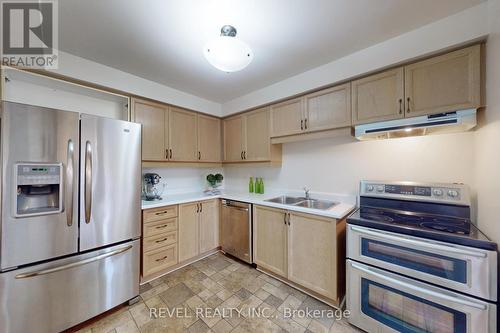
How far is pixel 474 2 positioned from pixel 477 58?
365mm

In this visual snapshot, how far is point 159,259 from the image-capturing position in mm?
2201

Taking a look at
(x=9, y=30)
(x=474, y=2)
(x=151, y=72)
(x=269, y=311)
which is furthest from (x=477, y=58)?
(x=9, y=30)

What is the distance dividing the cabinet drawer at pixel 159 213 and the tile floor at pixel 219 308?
0.73 metres

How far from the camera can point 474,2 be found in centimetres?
127

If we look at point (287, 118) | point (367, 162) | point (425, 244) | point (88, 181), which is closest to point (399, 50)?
point (367, 162)

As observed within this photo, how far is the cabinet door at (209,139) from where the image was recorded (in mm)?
2973

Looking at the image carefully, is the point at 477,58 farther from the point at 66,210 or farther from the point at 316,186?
the point at 66,210

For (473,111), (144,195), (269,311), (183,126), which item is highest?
(183,126)

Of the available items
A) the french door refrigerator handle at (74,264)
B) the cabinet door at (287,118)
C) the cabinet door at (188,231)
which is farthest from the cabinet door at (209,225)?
the cabinet door at (287,118)

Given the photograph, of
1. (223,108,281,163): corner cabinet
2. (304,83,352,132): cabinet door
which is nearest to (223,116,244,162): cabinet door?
(223,108,281,163): corner cabinet

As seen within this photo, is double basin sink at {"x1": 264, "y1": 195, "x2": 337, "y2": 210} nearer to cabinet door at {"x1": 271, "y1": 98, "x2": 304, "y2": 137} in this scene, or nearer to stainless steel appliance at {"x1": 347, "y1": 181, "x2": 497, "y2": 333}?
stainless steel appliance at {"x1": 347, "y1": 181, "x2": 497, "y2": 333}

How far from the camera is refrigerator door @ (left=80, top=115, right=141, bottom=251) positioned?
1530mm

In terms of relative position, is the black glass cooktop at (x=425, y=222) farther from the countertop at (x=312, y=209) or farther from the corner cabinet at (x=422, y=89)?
the corner cabinet at (x=422, y=89)

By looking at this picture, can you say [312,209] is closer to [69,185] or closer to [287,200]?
[287,200]
